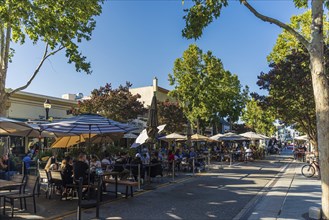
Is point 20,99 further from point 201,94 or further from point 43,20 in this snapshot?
point 201,94

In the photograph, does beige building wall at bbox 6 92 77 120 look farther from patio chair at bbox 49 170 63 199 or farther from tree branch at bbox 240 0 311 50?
tree branch at bbox 240 0 311 50

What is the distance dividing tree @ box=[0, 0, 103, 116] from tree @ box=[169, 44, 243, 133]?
17.7 m

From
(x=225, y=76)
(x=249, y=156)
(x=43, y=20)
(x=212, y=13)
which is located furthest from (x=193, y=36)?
(x=225, y=76)

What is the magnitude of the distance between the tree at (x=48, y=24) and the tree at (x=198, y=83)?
17.7m

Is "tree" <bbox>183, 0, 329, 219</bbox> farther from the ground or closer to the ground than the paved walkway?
farther from the ground

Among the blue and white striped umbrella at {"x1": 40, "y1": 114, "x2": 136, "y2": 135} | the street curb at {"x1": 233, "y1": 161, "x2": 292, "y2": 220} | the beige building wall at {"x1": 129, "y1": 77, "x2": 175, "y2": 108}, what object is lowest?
Result: the street curb at {"x1": 233, "y1": 161, "x2": 292, "y2": 220}

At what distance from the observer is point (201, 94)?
109ft

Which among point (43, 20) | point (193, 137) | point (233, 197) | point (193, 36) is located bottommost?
point (233, 197)

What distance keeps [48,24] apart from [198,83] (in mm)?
22041

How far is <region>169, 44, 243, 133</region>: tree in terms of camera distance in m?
33.5

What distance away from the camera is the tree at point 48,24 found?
43.7 ft

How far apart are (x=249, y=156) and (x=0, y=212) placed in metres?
25.9

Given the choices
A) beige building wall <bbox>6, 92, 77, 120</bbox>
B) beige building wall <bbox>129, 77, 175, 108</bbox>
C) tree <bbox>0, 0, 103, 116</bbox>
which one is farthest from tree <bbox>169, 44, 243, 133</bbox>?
tree <bbox>0, 0, 103, 116</bbox>

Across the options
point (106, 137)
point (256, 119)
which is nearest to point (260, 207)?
point (106, 137)
